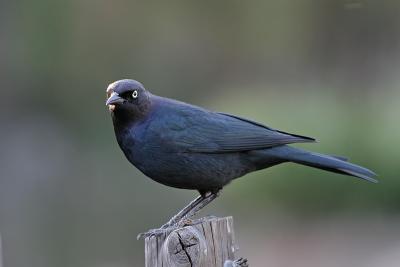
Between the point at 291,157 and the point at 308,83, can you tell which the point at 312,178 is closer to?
the point at 308,83

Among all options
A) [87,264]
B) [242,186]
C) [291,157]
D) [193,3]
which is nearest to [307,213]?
[242,186]

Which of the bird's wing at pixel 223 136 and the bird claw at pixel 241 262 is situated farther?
the bird's wing at pixel 223 136

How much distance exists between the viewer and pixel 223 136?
5230 mm

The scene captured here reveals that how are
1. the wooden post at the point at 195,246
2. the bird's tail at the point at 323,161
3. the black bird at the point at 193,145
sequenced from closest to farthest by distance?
the wooden post at the point at 195,246 → the bird's tail at the point at 323,161 → the black bird at the point at 193,145

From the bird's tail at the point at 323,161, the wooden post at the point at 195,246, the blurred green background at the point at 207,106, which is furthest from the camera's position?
the blurred green background at the point at 207,106

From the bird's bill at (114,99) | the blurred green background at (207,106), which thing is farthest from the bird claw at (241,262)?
the blurred green background at (207,106)

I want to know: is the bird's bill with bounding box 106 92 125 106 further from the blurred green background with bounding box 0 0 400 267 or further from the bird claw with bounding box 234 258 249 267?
the blurred green background with bounding box 0 0 400 267

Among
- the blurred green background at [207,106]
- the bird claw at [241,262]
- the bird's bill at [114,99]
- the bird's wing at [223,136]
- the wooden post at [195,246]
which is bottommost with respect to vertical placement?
the bird claw at [241,262]

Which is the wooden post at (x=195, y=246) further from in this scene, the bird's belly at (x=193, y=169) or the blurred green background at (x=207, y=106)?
the blurred green background at (x=207, y=106)

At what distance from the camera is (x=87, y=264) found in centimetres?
1077

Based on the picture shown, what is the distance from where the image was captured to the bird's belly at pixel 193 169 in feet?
16.5

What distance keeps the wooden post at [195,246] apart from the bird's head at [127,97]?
1.24m

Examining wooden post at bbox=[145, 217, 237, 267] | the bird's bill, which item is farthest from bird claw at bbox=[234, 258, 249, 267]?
the bird's bill

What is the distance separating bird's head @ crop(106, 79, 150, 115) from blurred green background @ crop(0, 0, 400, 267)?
460 cm
